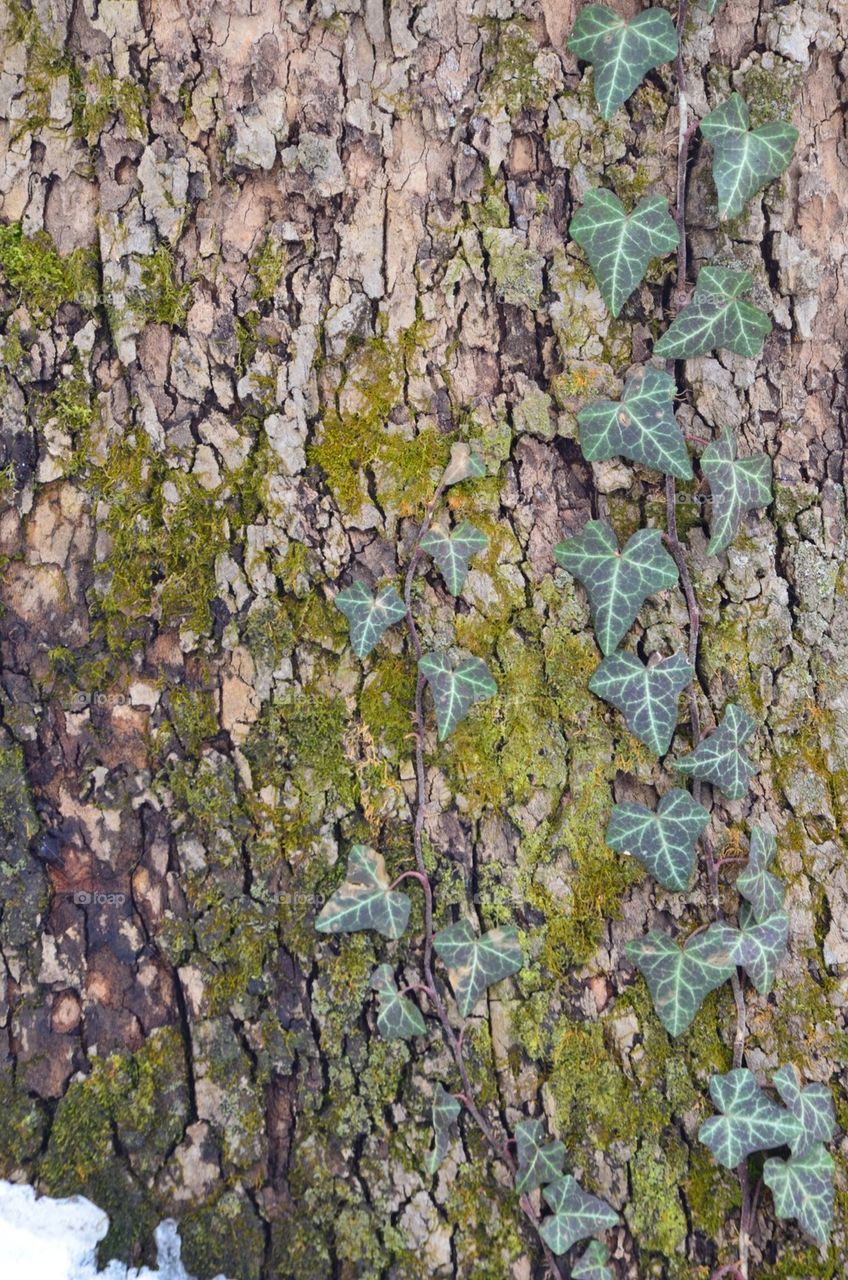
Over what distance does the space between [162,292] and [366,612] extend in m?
0.63

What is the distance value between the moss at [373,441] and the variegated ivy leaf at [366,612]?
0.48 ft

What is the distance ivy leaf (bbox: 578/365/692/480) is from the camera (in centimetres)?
143

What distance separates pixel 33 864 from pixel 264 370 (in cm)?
91

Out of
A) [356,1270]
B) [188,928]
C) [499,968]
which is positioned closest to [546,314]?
[499,968]

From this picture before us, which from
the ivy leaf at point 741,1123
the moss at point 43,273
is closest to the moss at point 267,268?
the moss at point 43,273

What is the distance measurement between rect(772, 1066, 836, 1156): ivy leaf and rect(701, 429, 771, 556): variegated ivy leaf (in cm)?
85

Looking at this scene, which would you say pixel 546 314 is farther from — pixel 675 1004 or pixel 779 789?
pixel 675 1004

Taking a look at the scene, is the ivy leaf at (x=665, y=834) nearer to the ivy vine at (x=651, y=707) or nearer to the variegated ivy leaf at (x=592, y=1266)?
the ivy vine at (x=651, y=707)

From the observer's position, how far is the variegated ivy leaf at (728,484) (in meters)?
1.44

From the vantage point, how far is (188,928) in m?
1.45

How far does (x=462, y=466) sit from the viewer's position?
4.72 feet

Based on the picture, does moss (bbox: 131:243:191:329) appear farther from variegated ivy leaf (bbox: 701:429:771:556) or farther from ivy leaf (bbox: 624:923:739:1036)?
ivy leaf (bbox: 624:923:739:1036)

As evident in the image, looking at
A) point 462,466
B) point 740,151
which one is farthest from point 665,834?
point 740,151

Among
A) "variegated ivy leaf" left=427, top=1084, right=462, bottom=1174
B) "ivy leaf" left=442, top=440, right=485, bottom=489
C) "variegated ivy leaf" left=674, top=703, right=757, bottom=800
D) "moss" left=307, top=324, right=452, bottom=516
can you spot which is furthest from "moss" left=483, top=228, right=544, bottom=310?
"variegated ivy leaf" left=427, top=1084, right=462, bottom=1174
